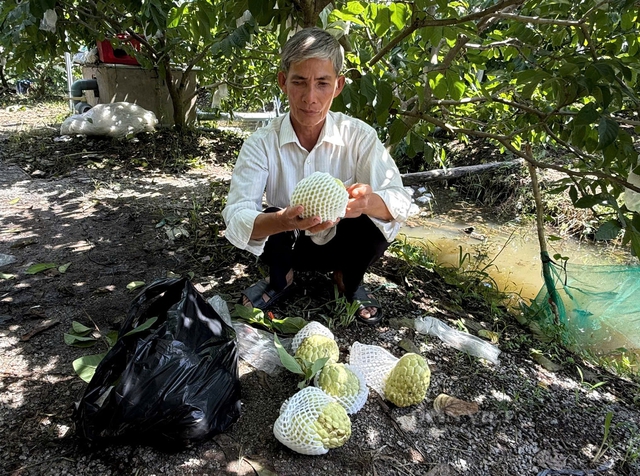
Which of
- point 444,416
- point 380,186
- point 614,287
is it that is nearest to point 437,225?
point 614,287

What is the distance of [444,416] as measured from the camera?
1.64 meters

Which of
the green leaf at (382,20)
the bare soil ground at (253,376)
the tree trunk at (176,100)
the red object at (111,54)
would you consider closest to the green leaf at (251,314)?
the bare soil ground at (253,376)

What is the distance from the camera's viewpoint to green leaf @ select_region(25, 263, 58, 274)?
238cm

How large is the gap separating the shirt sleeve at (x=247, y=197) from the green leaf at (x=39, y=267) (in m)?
1.24

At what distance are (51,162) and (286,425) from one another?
4313 mm

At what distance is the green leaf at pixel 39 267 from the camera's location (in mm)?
2380

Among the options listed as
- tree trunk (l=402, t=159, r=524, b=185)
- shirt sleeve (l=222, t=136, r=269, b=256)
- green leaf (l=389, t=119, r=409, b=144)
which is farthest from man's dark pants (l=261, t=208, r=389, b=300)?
tree trunk (l=402, t=159, r=524, b=185)

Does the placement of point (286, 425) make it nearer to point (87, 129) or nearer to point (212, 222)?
point (212, 222)

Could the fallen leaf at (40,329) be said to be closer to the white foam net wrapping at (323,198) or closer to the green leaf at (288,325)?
the green leaf at (288,325)

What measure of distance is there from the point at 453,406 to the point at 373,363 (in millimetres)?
340

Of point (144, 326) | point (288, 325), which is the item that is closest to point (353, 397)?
point (288, 325)

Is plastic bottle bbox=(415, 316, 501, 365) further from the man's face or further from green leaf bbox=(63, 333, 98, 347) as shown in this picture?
green leaf bbox=(63, 333, 98, 347)

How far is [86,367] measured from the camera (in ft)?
4.96

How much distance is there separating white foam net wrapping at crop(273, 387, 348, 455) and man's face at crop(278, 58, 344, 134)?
1.10 m
